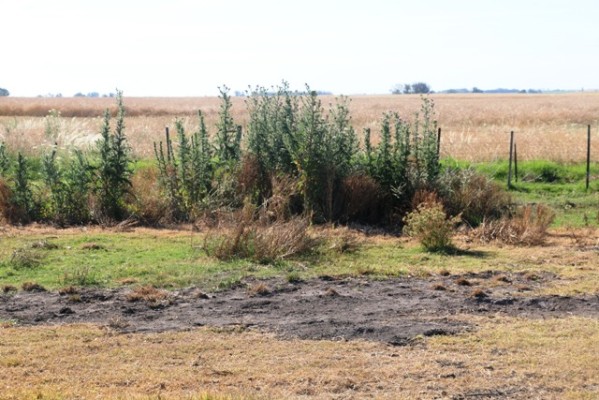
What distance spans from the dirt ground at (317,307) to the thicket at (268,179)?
218 inches

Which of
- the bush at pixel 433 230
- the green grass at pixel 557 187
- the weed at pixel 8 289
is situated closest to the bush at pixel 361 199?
the bush at pixel 433 230

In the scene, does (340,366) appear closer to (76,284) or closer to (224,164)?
(76,284)

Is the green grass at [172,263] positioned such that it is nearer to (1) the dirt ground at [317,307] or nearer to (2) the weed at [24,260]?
(2) the weed at [24,260]

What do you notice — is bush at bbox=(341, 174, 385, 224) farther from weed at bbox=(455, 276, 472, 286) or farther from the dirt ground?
weed at bbox=(455, 276, 472, 286)

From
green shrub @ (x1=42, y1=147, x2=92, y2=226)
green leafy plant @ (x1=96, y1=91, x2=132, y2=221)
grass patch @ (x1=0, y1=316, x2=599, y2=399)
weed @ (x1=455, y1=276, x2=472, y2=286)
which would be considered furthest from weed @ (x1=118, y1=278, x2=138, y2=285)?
green shrub @ (x1=42, y1=147, x2=92, y2=226)

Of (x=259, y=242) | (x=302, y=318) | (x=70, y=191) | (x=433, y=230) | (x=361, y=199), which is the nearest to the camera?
(x=302, y=318)

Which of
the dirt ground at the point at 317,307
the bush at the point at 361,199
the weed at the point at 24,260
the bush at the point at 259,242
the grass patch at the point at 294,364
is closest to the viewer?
the grass patch at the point at 294,364

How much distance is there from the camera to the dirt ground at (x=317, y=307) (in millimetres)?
9805

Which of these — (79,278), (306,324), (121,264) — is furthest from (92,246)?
(306,324)

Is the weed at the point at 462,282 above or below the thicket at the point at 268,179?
below

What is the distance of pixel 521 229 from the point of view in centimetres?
1588

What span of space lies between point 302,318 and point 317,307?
1.81 feet

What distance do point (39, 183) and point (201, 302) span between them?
9482 millimetres

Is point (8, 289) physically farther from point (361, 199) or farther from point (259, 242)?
point (361, 199)
